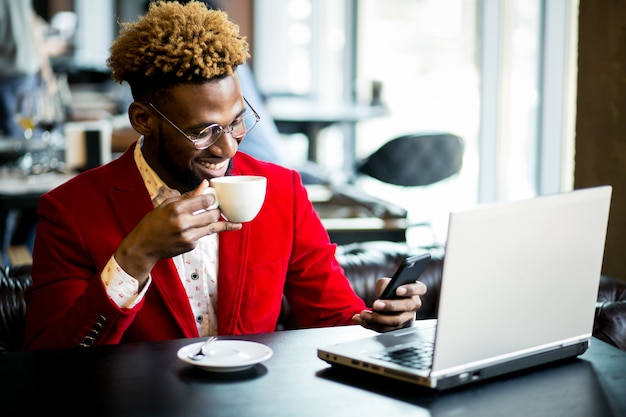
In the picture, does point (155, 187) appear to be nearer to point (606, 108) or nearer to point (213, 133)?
point (213, 133)

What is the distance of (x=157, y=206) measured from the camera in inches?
66.4

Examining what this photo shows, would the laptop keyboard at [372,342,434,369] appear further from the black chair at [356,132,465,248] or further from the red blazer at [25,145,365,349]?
the black chair at [356,132,465,248]

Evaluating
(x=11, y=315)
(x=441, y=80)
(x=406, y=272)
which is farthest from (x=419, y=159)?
(x=406, y=272)

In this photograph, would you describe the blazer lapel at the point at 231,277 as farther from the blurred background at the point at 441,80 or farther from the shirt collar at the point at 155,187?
the blurred background at the point at 441,80

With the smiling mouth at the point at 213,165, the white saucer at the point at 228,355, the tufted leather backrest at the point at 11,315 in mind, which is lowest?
the tufted leather backrest at the point at 11,315

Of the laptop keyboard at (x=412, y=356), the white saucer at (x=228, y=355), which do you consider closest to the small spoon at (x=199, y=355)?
the white saucer at (x=228, y=355)

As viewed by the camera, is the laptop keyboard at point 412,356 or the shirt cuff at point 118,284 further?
the shirt cuff at point 118,284

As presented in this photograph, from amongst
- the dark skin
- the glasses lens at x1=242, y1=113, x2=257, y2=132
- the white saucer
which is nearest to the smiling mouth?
the dark skin

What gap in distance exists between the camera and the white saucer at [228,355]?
1.38 m

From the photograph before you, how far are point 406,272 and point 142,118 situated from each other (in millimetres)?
684

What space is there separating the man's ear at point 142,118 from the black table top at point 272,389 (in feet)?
1.84

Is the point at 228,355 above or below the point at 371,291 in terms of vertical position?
above

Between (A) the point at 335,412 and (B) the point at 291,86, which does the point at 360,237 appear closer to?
(A) the point at 335,412

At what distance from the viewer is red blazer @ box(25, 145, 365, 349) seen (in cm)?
172
